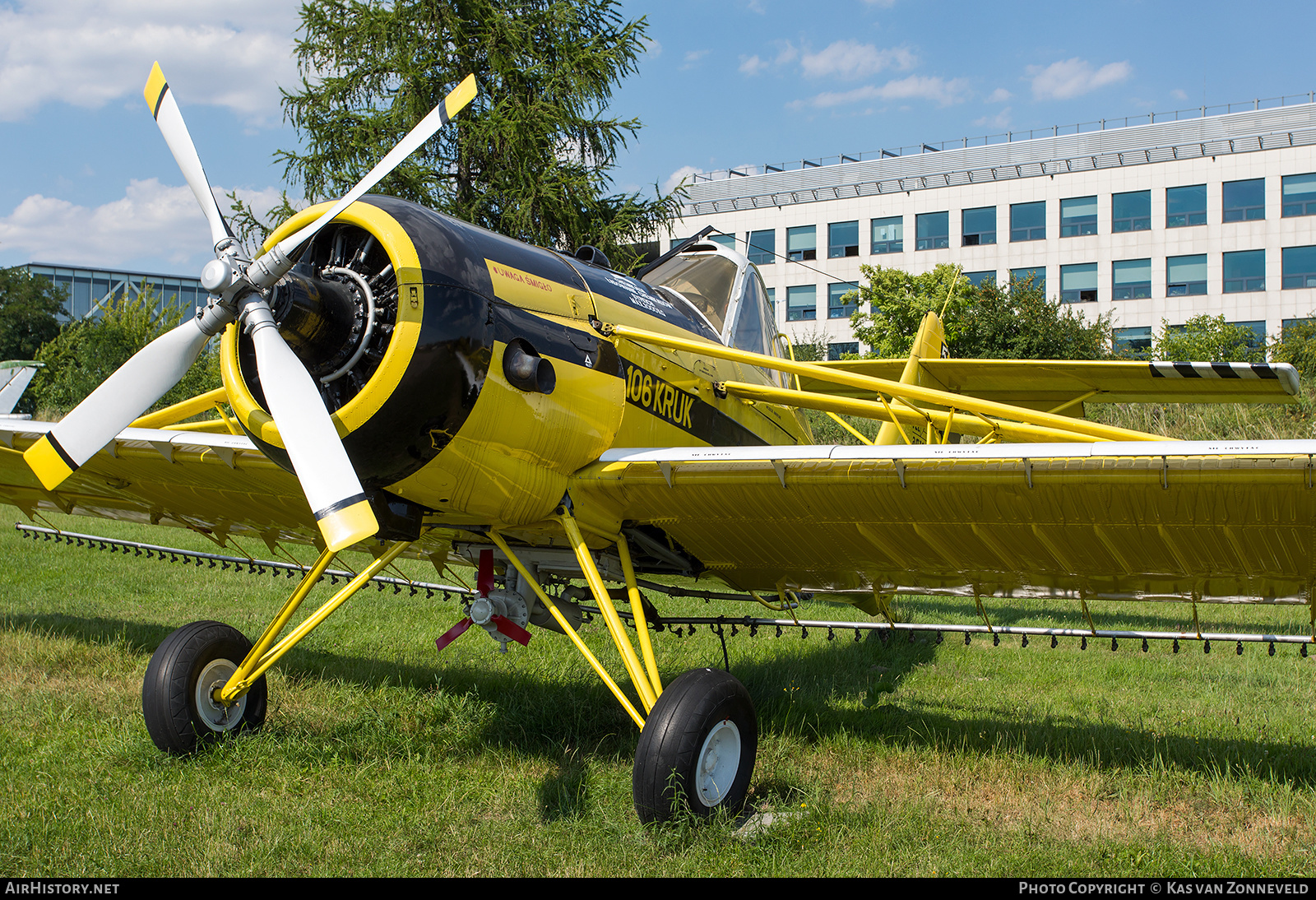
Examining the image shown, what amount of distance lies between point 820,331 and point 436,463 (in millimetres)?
53373

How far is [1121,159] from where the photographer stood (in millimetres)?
49969

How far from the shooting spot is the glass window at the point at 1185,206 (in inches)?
1889

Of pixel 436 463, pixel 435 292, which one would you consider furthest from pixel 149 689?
pixel 435 292

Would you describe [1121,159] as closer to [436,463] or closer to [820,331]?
[820,331]

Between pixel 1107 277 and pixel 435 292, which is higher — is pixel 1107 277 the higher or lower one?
the higher one

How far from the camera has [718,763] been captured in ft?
15.5

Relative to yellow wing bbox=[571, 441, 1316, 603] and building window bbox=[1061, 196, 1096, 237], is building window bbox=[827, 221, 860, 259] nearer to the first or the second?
building window bbox=[1061, 196, 1096, 237]

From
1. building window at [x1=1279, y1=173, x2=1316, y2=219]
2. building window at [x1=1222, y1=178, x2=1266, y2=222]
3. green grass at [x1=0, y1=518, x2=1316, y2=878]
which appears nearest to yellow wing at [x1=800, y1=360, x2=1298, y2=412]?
green grass at [x1=0, y1=518, x2=1316, y2=878]

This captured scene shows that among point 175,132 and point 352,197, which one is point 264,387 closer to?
point 352,197

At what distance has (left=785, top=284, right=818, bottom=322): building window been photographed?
57.2 m

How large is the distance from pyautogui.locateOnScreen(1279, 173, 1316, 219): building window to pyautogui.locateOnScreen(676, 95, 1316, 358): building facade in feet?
0.19

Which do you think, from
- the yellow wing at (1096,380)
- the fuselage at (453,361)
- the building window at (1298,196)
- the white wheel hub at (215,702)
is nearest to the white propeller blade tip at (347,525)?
the fuselage at (453,361)

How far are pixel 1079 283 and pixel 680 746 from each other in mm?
52748

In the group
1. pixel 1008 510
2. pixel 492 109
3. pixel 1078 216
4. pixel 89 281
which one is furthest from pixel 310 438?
pixel 89 281
